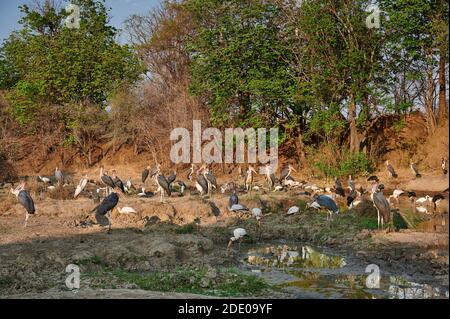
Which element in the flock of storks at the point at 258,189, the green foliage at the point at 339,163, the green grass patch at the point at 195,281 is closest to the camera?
the green grass patch at the point at 195,281

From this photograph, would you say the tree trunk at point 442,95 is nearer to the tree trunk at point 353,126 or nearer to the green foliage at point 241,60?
the tree trunk at point 353,126

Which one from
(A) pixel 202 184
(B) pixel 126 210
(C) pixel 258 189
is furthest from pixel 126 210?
(C) pixel 258 189

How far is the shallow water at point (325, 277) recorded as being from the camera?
9969 millimetres

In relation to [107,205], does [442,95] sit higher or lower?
higher

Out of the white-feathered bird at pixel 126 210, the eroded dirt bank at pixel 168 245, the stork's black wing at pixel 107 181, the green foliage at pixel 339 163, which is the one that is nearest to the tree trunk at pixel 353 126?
the green foliage at pixel 339 163

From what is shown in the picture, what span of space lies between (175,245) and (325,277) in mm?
3667

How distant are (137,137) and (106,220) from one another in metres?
20.3

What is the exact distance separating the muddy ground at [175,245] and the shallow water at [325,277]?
0.31 m

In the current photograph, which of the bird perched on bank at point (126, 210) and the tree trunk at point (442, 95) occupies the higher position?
the tree trunk at point (442, 95)

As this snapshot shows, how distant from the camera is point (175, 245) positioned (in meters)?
13.2

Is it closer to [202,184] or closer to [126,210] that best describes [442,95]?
[202,184]

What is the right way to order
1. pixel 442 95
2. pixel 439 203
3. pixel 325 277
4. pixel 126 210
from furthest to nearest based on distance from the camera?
pixel 442 95 → pixel 439 203 → pixel 126 210 → pixel 325 277

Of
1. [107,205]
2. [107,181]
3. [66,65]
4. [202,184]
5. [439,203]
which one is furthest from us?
[66,65]

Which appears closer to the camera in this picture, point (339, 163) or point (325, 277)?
point (325, 277)
